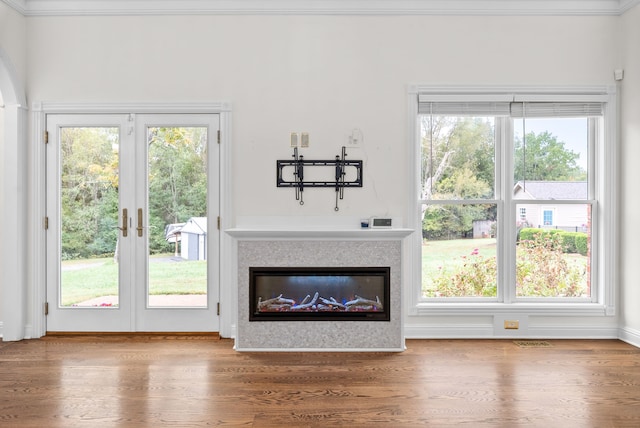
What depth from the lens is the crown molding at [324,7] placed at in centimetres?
398

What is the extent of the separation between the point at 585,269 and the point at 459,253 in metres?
1.17

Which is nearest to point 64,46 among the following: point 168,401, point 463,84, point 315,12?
point 315,12

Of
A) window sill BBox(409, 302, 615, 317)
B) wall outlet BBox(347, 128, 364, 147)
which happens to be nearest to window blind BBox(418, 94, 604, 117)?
wall outlet BBox(347, 128, 364, 147)

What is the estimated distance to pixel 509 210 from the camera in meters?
4.09

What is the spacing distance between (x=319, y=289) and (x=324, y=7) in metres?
2.47

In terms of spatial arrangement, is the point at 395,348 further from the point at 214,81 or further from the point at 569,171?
the point at 214,81

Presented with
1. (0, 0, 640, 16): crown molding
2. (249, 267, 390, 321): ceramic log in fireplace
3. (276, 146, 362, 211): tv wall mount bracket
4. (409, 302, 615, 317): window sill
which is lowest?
(409, 302, 615, 317): window sill

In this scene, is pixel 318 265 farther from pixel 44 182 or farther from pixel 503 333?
pixel 44 182

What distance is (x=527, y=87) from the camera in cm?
400

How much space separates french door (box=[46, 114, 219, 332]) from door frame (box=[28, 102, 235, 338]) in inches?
2.1

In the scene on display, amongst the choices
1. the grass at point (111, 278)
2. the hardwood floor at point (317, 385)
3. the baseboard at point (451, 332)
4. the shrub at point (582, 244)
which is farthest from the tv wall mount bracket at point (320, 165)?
the shrub at point (582, 244)

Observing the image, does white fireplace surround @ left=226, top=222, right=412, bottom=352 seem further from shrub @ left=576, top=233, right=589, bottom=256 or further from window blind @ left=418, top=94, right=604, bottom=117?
shrub @ left=576, top=233, right=589, bottom=256

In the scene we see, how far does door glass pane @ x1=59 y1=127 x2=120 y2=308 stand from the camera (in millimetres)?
4078

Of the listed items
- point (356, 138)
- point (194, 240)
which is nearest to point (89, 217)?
point (194, 240)
